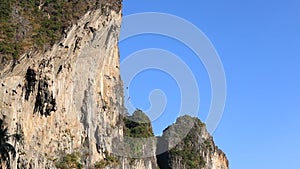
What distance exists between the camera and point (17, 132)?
49406 mm

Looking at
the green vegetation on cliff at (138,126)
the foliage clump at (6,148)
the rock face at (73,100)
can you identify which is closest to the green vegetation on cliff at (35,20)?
the rock face at (73,100)

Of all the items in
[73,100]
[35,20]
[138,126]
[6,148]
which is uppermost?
[35,20]

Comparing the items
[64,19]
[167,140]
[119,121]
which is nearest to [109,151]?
[119,121]

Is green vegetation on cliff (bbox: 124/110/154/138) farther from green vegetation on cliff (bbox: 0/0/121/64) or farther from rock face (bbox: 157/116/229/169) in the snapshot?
green vegetation on cliff (bbox: 0/0/121/64)

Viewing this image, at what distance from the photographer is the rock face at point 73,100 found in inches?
2012

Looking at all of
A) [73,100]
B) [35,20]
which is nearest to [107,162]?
[73,100]

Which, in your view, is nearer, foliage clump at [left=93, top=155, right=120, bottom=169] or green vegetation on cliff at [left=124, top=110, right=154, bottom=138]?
foliage clump at [left=93, top=155, right=120, bottom=169]

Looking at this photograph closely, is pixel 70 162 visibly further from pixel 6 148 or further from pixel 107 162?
pixel 6 148

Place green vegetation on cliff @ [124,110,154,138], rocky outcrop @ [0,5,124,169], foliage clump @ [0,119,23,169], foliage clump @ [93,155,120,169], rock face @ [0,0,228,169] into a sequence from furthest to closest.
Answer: green vegetation on cliff @ [124,110,154,138]
foliage clump @ [93,155,120,169]
rock face @ [0,0,228,169]
rocky outcrop @ [0,5,124,169]
foliage clump @ [0,119,23,169]

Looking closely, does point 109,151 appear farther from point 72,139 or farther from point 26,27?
point 26,27

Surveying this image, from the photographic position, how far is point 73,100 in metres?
60.2

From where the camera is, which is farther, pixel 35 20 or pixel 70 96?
pixel 35 20

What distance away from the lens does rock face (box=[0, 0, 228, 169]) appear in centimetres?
5109

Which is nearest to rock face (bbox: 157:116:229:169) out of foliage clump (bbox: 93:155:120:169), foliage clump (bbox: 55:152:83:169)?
foliage clump (bbox: 93:155:120:169)
